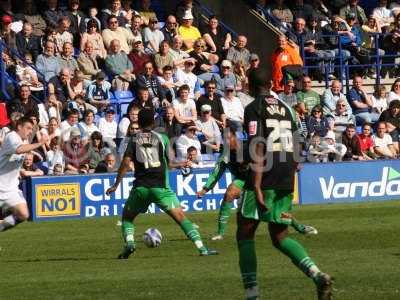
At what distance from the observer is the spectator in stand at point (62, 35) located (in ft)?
93.4

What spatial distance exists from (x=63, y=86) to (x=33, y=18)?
2716 mm

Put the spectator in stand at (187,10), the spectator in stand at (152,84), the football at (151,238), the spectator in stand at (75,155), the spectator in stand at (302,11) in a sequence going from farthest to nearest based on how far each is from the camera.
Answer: the spectator in stand at (302,11), the spectator in stand at (187,10), the spectator in stand at (152,84), the spectator in stand at (75,155), the football at (151,238)

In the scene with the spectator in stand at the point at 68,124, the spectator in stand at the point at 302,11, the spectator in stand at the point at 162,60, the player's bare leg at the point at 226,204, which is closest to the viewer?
the player's bare leg at the point at 226,204

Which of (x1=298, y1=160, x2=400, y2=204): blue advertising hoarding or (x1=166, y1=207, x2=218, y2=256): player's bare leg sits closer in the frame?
(x1=166, y1=207, x2=218, y2=256): player's bare leg

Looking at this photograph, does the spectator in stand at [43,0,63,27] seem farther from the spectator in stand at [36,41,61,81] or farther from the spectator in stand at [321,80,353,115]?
the spectator in stand at [321,80,353,115]

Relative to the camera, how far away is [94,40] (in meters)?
28.8

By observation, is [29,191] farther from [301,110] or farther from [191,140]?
[301,110]

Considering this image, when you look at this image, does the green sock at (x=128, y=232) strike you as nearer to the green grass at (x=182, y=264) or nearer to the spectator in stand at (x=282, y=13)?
the green grass at (x=182, y=264)

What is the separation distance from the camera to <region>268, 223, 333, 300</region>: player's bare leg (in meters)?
11.1

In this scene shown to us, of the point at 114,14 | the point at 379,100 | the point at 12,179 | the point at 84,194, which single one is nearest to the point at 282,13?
the point at 379,100

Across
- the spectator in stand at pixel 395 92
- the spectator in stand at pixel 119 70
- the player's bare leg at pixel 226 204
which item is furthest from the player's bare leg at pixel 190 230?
the spectator in stand at pixel 395 92

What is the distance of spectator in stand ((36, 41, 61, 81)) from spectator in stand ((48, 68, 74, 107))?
304mm

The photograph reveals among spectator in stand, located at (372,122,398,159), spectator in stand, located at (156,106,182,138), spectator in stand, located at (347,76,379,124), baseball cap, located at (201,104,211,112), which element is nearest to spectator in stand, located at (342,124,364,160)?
spectator in stand, located at (372,122,398,159)

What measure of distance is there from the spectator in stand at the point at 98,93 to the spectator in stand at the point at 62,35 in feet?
4.15
